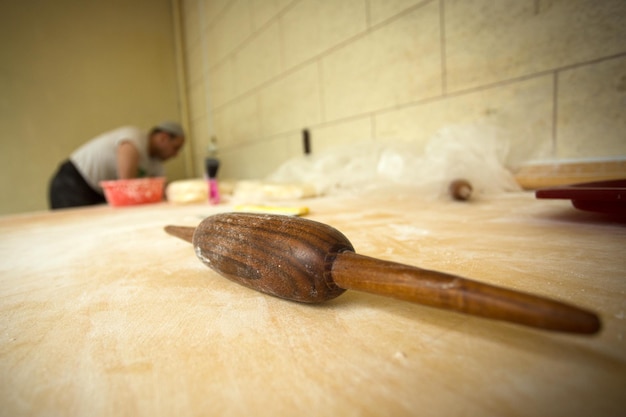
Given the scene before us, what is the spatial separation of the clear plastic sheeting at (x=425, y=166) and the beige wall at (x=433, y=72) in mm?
146

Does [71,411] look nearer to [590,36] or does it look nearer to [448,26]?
[590,36]

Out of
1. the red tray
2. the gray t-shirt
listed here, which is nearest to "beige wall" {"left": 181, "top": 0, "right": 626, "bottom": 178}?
the red tray

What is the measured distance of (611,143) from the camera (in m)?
1.00

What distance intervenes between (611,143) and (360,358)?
1250mm

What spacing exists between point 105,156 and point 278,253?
2.46 meters

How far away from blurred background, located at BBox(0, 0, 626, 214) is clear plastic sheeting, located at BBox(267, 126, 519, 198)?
0.10m

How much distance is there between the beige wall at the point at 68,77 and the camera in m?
3.11

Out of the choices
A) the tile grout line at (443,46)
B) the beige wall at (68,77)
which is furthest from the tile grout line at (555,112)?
the beige wall at (68,77)

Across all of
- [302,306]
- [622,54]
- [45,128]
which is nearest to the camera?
[302,306]

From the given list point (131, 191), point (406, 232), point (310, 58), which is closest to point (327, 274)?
point (406, 232)

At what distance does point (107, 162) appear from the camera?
226 centimetres

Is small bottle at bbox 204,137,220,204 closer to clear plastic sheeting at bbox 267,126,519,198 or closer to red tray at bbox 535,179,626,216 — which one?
clear plastic sheeting at bbox 267,126,519,198

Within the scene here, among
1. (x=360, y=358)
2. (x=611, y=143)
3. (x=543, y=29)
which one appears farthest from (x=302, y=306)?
(x=543, y=29)

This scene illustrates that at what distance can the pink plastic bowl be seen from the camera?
173 centimetres
